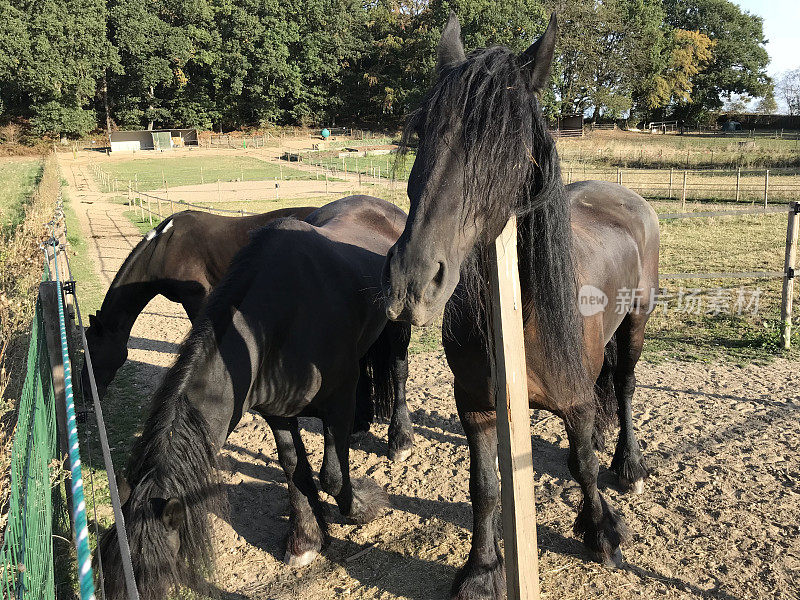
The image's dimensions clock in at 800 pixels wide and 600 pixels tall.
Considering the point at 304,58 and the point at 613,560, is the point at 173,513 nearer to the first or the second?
the point at 613,560

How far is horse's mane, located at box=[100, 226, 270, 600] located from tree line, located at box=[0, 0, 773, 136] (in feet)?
129

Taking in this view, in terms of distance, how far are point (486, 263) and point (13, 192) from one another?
22287 millimetres

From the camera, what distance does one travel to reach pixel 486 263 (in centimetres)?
179

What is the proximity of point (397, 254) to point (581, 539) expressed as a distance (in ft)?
8.10

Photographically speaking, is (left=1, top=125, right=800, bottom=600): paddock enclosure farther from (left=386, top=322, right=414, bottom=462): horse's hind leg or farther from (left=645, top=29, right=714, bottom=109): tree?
(left=645, top=29, right=714, bottom=109): tree

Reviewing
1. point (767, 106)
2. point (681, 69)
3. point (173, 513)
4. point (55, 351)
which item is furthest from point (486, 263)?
point (767, 106)

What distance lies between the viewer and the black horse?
14.7 ft

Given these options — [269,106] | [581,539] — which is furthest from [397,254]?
[269,106]

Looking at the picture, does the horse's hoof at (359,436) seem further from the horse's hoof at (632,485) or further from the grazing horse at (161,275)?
the horse's hoof at (632,485)

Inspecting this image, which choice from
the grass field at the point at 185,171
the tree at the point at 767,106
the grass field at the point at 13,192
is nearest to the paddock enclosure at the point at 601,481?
the grass field at the point at 13,192

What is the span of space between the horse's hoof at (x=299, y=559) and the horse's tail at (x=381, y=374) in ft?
4.70

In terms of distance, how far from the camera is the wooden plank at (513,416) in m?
1.63

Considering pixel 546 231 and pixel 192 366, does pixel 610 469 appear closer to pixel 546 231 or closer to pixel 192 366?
pixel 546 231

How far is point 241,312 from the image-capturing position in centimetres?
264
